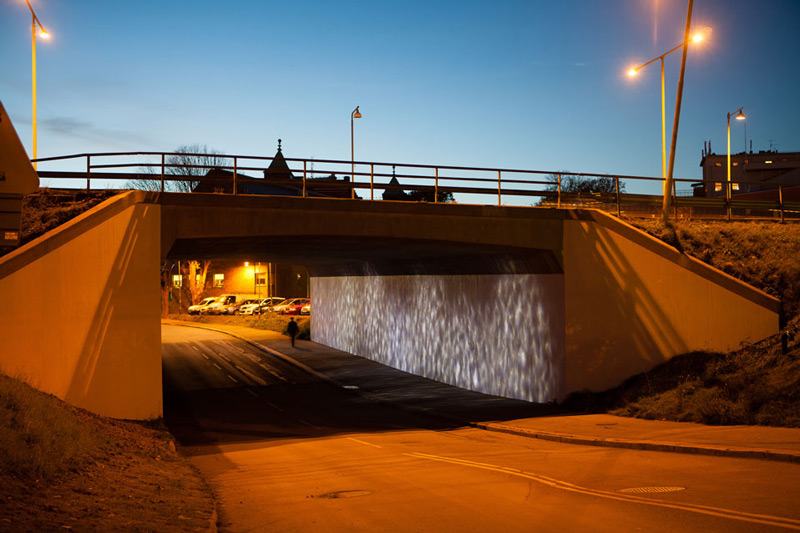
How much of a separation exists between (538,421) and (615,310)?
5279mm

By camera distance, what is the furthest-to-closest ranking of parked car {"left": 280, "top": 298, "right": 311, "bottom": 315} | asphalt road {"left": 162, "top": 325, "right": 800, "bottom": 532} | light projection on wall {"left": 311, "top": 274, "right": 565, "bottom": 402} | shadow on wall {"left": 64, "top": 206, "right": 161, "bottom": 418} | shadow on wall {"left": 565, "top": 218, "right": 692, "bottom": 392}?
1. parked car {"left": 280, "top": 298, "right": 311, "bottom": 315}
2. light projection on wall {"left": 311, "top": 274, "right": 565, "bottom": 402}
3. shadow on wall {"left": 565, "top": 218, "right": 692, "bottom": 392}
4. shadow on wall {"left": 64, "top": 206, "right": 161, "bottom": 418}
5. asphalt road {"left": 162, "top": 325, "right": 800, "bottom": 532}

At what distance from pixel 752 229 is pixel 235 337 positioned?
3369 centimetres

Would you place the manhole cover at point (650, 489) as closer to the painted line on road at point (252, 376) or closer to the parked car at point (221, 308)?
the painted line on road at point (252, 376)

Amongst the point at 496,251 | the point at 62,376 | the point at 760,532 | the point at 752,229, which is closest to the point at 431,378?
the point at 496,251

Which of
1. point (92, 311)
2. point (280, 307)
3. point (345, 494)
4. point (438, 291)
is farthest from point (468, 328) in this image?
point (280, 307)

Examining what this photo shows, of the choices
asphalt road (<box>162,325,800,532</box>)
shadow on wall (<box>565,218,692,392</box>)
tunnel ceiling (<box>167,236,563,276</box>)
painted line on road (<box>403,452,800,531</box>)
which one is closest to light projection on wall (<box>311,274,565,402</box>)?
tunnel ceiling (<box>167,236,563,276</box>)

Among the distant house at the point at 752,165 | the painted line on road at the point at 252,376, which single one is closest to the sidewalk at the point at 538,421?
the painted line on road at the point at 252,376

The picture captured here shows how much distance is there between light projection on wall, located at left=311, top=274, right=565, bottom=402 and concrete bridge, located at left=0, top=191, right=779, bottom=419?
0.07 m

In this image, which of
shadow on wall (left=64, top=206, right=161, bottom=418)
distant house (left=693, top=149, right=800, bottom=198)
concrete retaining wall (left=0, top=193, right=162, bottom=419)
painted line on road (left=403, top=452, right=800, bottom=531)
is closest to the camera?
painted line on road (left=403, top=452, right=800, bottom=531)

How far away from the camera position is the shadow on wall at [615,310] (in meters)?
21.2

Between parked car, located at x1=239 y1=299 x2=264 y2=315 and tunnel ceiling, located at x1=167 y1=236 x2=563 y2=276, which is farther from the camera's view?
parked car, located at x1=239 y1=299 x2=264 y2=315

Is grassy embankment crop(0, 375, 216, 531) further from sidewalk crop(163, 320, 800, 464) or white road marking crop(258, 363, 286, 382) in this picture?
white road marking crop(258, 363, 286, 382)

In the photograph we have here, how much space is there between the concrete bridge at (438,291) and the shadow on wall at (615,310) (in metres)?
0.04

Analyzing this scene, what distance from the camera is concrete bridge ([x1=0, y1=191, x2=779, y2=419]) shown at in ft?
52.3
